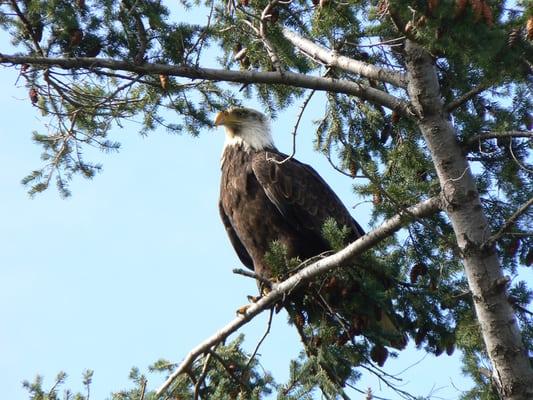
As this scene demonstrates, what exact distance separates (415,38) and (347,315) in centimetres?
206

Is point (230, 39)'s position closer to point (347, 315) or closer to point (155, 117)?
point (155, 117)

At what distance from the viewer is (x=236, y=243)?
7.26 m

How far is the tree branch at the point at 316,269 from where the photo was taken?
14.3 feet

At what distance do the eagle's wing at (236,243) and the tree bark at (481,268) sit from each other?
2.83m

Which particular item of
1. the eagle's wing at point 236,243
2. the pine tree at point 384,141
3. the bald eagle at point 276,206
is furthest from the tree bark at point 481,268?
the eagle's wing at point 236,243

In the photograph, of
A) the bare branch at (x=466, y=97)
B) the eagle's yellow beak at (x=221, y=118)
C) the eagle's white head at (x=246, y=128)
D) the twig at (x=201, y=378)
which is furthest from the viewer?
the eagle's white head at (x=246, y=128)

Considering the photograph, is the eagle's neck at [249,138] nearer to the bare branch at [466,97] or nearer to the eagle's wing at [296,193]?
the eagle's wing at [296,193]

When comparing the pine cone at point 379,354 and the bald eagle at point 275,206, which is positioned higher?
the bald eagle at point 275,206

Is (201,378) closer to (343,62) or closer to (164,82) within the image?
(164,82)

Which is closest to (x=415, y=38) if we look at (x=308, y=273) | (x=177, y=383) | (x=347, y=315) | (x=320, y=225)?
(x=308, y=273)

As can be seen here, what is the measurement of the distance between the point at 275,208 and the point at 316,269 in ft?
6.15

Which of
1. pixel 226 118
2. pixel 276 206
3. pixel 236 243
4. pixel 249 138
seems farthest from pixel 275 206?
pixel 226 118

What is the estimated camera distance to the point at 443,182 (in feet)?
14.6

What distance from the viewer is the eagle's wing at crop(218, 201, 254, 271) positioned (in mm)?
7082
